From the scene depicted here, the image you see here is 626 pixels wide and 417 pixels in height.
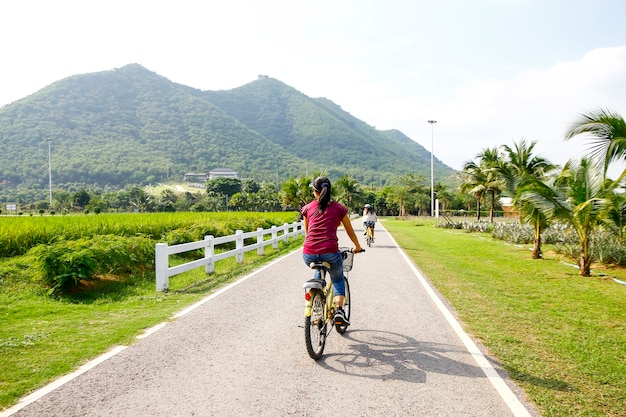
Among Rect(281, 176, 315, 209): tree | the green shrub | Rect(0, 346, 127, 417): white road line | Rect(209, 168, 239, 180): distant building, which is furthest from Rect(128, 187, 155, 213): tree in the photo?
Rect(0, 346, 127, 417): white road line

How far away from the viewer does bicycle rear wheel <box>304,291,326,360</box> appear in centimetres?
472

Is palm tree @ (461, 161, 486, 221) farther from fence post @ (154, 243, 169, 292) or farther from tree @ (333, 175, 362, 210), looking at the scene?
fence post @ (154, 243, 169, 292)

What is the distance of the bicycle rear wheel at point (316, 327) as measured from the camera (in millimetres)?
4723

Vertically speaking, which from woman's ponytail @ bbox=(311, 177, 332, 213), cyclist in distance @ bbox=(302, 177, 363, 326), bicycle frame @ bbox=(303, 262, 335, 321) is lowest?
bicycle frame @ bbox=(303, 262, 335, 321)

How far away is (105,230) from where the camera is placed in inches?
581

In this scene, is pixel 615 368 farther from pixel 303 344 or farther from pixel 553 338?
pixel 303 344

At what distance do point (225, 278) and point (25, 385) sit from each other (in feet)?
22.7

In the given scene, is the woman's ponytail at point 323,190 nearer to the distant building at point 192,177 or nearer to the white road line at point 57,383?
the white road line at point 57,383

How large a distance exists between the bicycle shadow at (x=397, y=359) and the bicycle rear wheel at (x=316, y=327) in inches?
5.7

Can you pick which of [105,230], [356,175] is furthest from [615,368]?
[356,175]

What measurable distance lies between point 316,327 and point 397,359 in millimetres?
943

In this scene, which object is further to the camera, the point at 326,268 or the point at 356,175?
the point at 356,175

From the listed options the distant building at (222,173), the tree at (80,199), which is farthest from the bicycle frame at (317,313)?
the distant building at (222,173)

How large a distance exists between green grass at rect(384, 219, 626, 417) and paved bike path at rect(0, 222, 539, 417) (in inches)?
15.8
